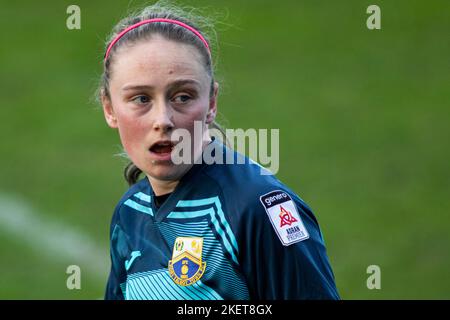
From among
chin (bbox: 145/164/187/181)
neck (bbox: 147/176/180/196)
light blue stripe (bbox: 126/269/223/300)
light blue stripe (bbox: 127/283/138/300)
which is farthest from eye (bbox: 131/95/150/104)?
light blue stripe (bbox: 127/283/138/300)

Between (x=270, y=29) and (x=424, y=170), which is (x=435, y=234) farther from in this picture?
(x=270, y=29)

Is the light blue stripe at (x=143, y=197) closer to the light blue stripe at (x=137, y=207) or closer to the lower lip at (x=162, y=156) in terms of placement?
the light blue stripe at (x=137, y=207)

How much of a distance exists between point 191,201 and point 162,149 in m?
0.24

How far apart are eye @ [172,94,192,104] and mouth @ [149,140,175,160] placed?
16cm

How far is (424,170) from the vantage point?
34.6 ft

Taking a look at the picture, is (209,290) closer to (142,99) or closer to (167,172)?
(167,172)

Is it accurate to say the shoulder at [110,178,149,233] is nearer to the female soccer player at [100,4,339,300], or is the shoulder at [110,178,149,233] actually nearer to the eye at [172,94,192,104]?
the female soccer player at [100,4,339,300]

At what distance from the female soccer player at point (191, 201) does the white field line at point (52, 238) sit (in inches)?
183

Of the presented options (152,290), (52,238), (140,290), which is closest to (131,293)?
(140,290)

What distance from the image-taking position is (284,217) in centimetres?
380

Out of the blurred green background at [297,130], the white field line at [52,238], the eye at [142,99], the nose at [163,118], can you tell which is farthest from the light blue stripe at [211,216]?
the white field line at [52,238]

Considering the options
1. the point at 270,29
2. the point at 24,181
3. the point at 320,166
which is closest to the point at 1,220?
the point at 24,181
